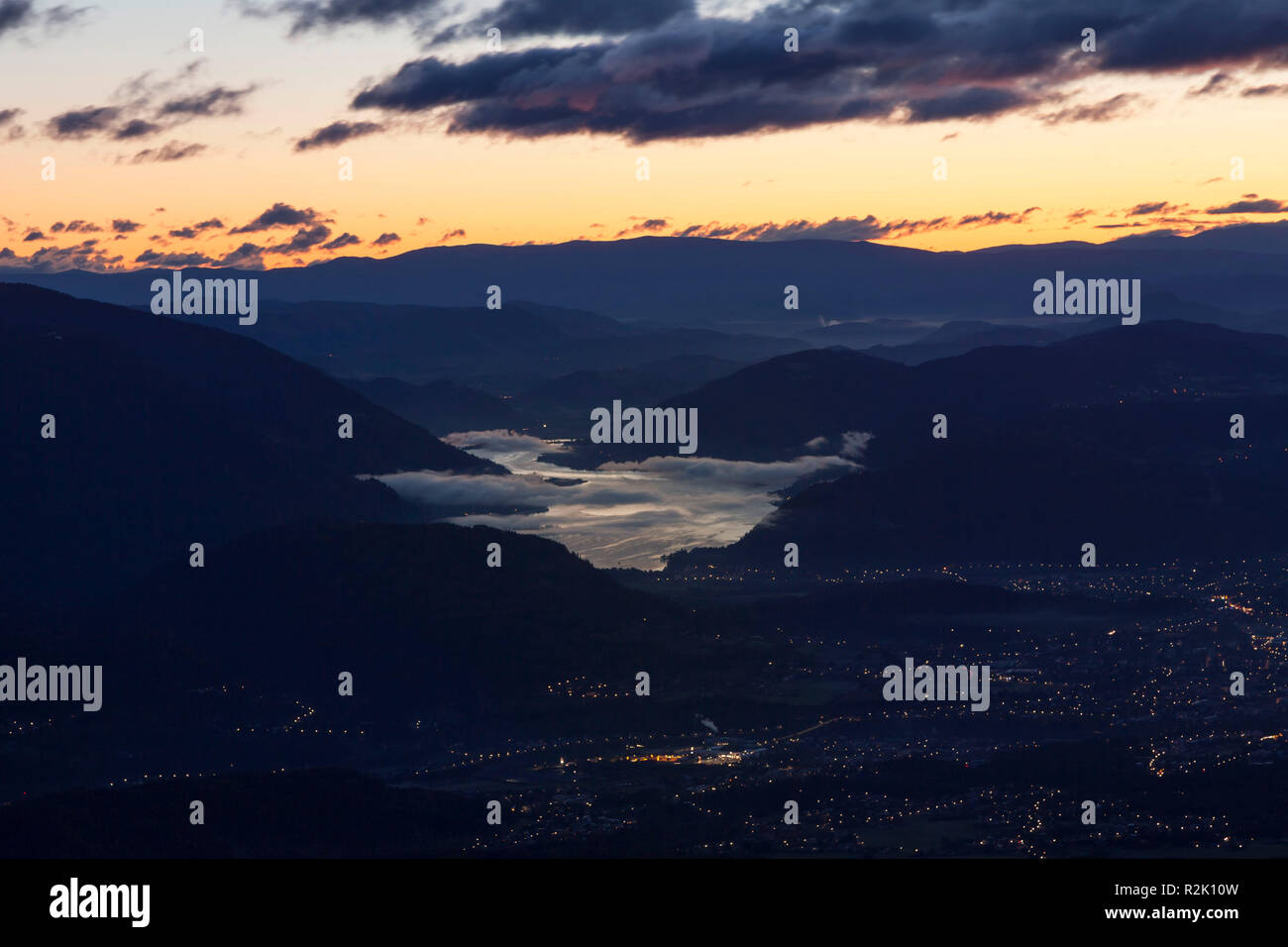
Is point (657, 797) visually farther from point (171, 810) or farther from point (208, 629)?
point (208, 629)

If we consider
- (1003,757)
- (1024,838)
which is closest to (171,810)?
(1024,838)

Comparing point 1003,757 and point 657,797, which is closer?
point 657,797

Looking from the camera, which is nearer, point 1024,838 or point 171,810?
point 171,810

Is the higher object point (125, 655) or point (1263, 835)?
point (125, 655)

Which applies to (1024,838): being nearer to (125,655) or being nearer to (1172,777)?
(1172,777)

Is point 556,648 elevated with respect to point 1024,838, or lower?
elevated
